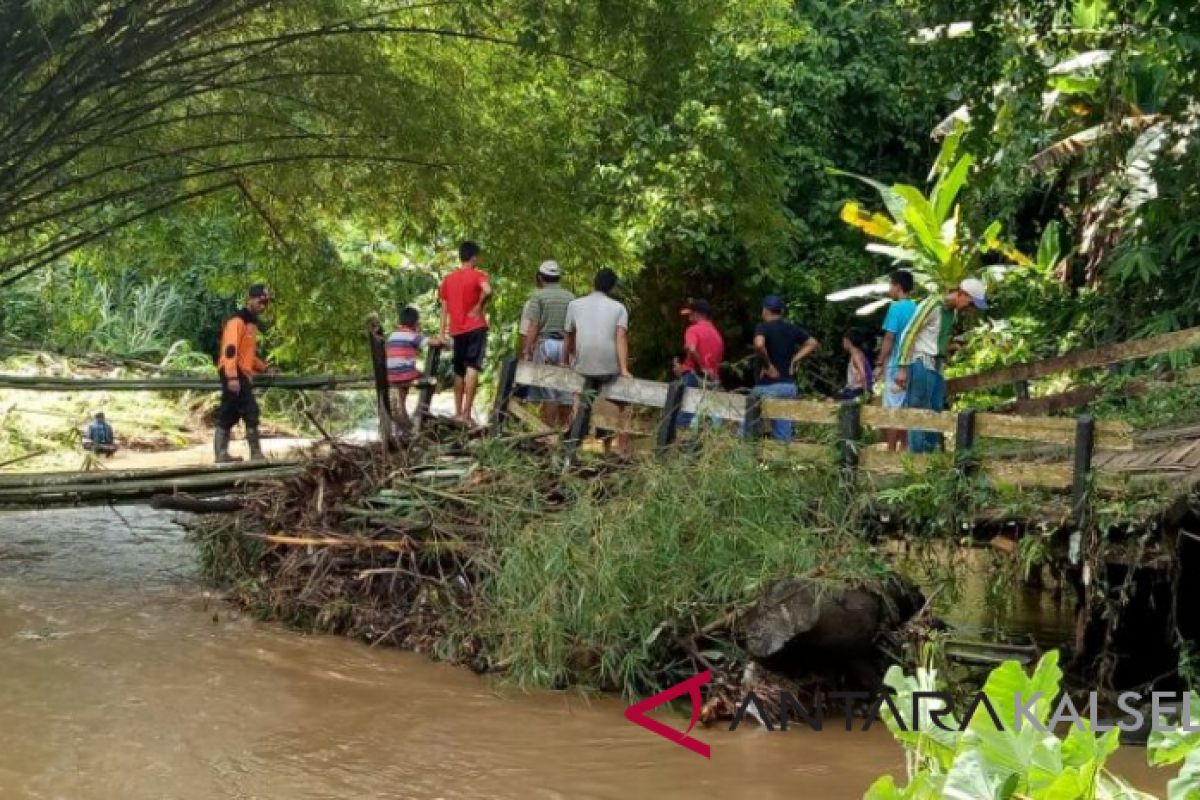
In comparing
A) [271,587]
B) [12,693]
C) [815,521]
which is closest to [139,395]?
[271,587]

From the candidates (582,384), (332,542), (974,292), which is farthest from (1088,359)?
(332,542)

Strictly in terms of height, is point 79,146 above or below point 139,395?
above

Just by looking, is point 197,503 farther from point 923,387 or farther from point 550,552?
point 923,387

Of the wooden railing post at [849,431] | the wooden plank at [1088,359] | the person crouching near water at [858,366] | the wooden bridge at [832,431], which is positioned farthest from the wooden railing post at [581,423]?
the wooden plank at [1088,359]

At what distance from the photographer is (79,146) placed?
35.9 feet

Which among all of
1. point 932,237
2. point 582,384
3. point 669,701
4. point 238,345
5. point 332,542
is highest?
point 932,237

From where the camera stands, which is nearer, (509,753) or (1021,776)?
→ (1021,776)

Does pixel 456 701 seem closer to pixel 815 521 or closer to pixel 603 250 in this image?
pixel 815 521

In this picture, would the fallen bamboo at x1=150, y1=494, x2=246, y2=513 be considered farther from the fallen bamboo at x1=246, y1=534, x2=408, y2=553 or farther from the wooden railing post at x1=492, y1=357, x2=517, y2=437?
the wooden railing post at x1=492, y1=357, x2=517, y2=437

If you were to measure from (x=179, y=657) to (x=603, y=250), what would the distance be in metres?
5.70

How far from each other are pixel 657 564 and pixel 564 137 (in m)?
5.78

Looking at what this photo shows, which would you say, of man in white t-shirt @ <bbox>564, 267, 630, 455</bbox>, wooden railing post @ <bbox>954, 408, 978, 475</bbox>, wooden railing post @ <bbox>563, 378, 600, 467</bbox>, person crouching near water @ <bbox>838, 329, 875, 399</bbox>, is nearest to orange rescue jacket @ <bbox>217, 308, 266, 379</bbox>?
man in white t-shirt @ <bbox>564, 267, 630, 455</bbox>

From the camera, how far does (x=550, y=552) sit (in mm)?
7680

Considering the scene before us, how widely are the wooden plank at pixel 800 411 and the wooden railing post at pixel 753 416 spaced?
3 centimetres
